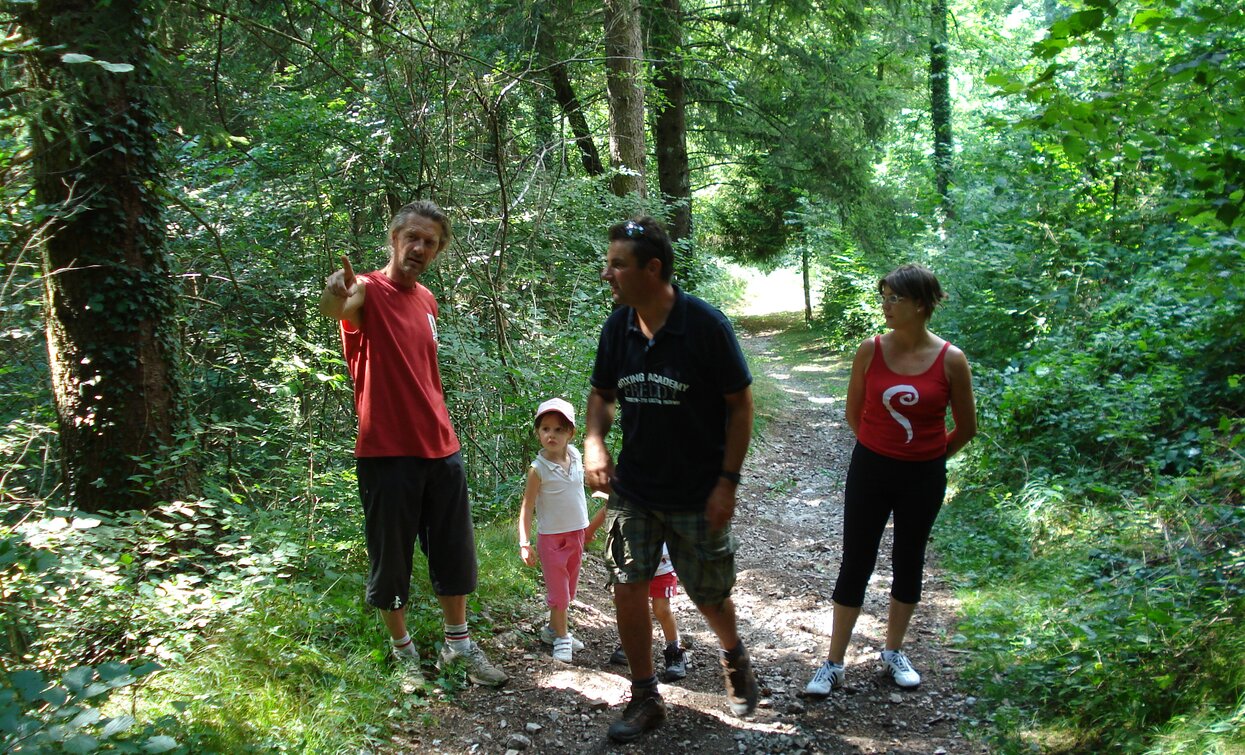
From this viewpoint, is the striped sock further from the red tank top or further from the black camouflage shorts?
the red tank top

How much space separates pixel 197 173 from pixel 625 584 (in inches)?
246

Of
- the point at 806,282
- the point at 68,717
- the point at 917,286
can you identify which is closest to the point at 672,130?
the point at 917,286

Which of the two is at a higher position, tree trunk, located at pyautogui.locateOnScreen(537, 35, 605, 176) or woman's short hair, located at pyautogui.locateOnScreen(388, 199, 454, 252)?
tree trunk, located at pyautogui.locateOnScreen(537, 35, 605, 176)

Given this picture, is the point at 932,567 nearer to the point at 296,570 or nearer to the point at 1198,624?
the point at 1198,624

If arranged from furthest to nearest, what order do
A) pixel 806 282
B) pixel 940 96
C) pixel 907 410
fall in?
pixel 806 282 < pixel 940 96 < pixel 907 410

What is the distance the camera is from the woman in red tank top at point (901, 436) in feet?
13.0

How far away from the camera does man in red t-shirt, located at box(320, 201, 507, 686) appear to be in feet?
12.6

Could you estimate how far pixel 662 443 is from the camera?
3.56m

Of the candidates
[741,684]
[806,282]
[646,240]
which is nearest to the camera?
[646,240]

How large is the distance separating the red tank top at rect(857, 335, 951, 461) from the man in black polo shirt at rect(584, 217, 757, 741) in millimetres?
864

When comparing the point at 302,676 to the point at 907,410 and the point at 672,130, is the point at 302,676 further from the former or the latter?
the point at 672,130

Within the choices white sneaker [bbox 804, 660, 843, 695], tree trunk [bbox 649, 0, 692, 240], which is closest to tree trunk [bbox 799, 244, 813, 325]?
tree trunk [bbox 649, 0, 692, 240]

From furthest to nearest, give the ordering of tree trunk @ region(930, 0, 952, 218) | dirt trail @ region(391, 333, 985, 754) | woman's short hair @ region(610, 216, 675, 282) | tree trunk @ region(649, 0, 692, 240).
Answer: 1. tree trunk @ region(930, 0, 952, 218)
2. tree trunk @ region(649, 0, 692, 240)
3. dirt trail @ region(391, 333, 985, 754)
4. woman's short hair @ region(610, 216, 675, 282)

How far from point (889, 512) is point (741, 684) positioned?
1097 mm
